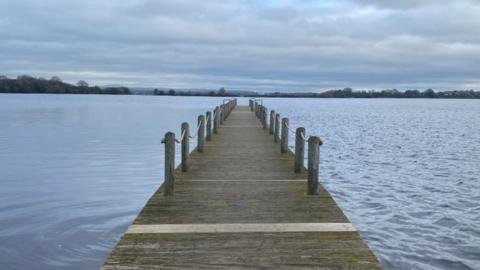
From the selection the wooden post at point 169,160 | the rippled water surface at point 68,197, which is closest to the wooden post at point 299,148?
the wooden post at point 169,160

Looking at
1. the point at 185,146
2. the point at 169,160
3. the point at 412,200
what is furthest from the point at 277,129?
the point at 169,160

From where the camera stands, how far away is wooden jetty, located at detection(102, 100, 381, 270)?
22.1 ft

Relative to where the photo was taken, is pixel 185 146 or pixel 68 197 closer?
pixel 185 146

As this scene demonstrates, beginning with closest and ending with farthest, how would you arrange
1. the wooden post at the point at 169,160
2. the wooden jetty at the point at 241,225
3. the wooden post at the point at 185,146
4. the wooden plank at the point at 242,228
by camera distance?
the wooden jetty at the point at 241,225
the wooden plank at the point at 242,228
the wooden post at the point at 169,160
the wooden post at the point at 185,146

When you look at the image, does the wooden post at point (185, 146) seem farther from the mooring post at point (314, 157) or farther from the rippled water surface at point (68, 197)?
the mooring post at point (314, 157)

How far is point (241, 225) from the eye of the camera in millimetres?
8320

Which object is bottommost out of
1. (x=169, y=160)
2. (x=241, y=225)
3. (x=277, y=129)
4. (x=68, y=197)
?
(x=68, y=197)

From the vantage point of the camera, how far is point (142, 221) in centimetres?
Answer: 854

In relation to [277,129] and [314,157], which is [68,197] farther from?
[277,129]

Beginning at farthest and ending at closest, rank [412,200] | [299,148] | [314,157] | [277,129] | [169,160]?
[277,129], [412,200], [299,148], [314,157], [169,160]

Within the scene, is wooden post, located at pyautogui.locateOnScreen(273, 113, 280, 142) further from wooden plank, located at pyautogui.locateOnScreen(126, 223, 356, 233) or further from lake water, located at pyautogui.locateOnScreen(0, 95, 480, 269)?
wooden plank, located at pyautogui.locateOnScreen(126, 223, 356, 233)

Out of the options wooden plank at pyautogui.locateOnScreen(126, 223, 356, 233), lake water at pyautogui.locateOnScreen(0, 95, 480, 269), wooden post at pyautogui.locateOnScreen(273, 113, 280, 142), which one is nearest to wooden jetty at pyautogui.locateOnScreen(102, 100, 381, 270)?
wooden plank at pyautogui.locateOnScreen(126, 223, 356, 233)

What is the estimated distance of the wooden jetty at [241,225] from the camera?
6746mm

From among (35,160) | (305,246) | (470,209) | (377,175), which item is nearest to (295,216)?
(305,246)
